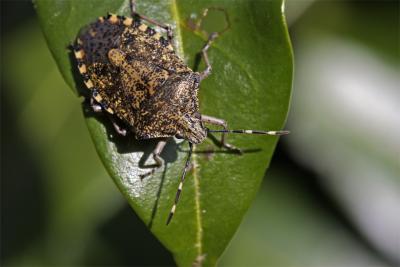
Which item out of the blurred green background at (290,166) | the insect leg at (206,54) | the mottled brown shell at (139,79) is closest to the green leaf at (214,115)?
the insect leg at (206,54)

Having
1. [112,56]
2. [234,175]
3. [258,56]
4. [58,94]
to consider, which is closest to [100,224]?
[58,94]

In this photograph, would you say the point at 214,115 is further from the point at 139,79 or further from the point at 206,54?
the point at 139,79

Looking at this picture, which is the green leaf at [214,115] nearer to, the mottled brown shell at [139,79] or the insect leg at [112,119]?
the insect leg at [112,119]

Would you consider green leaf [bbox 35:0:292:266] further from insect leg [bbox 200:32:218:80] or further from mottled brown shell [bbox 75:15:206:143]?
mottled brown shell [bbox 75:15:206:143]

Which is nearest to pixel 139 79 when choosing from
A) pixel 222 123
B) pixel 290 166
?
pixel 222 123

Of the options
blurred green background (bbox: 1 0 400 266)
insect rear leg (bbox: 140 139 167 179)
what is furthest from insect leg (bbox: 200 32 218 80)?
blurred green background (bbox: 1 0 400 266)

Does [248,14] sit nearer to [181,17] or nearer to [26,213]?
[181,17]
